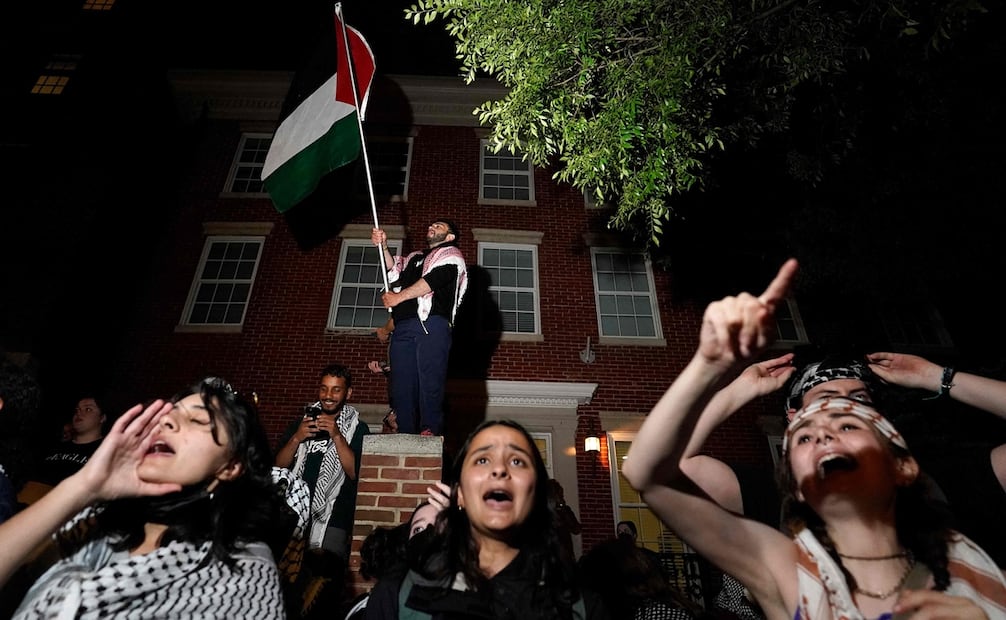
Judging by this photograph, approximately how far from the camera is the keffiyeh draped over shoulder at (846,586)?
56.5 inches

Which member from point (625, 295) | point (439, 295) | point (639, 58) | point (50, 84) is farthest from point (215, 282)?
point (639, 58)

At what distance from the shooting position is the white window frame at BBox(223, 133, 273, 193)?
10891 millimetres

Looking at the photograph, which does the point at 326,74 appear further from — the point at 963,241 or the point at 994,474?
the point at 963,241

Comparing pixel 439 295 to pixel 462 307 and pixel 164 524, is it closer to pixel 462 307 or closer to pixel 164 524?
pixel 164 524

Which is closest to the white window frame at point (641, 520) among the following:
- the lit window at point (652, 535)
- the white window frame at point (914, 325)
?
the lit window at point (652, 535)

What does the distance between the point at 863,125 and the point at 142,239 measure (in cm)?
1253

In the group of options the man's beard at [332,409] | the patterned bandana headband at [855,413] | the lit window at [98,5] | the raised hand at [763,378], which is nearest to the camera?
the patterned bandana headband at [855,413]

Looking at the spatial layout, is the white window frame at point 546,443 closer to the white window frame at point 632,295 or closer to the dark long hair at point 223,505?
the white window frame at point 632,295

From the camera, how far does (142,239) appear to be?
9953 mm

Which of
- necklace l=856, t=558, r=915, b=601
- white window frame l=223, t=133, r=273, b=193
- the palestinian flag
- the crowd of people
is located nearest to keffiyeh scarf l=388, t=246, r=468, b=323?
the palestinian flag

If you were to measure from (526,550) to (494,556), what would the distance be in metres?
0.14

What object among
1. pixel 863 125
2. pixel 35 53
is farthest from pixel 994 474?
pixel 35 53

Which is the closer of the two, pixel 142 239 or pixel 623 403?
pixel 623 403

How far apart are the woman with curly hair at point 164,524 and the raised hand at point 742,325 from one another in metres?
1.77
